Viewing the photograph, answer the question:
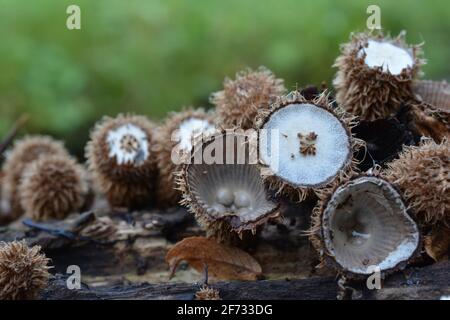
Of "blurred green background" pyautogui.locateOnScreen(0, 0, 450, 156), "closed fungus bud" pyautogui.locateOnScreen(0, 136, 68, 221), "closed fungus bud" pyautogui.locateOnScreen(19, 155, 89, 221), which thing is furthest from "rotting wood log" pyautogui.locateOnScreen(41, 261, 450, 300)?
"blurred green background" pyautogui.locateOnScreen(0, 0, 450, 156)

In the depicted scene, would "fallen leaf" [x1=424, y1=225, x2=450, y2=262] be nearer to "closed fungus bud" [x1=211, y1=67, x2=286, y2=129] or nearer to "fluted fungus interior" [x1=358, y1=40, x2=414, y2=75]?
"fluted fungus interior" [x1=358, y1=40, x2=414, y2=75]

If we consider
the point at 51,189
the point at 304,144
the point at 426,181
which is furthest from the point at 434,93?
the point at 51,189

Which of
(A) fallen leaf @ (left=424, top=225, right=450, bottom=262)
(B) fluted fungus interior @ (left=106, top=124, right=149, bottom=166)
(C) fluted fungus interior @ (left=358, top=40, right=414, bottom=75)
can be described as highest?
(C) fluted fungus interior @ (left=358, top=40, right=414, bottom=75)

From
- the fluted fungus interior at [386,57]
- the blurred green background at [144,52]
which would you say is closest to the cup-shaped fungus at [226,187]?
the fluted fungus interior at [386,57]

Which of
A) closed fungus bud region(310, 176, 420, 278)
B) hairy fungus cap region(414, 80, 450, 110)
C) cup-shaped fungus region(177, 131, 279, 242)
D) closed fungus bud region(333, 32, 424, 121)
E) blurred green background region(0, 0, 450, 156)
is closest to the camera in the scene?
closed fungus bud region(310, 176, 420, 278)

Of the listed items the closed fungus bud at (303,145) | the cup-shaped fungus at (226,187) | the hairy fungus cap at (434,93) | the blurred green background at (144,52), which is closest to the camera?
the closed fungus bud at (303,145)

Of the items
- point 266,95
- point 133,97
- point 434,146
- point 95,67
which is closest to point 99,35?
point 95,67

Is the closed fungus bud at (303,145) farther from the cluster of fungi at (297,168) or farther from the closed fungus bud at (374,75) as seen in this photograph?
the closed fungus bud at (374,75)

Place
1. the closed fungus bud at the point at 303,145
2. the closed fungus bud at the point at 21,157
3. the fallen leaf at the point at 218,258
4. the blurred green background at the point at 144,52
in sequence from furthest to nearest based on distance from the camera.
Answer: the blurred green background at the point at 144,52 → the closed fungus bud at the point at 21,157 → the fallen leaf at the point at 218,258 → the closed fungus bud at the point at 303,145
